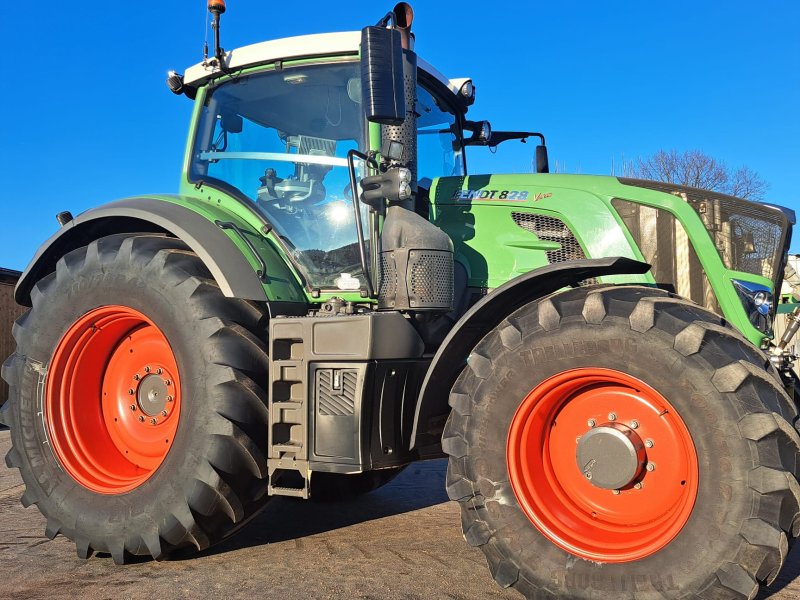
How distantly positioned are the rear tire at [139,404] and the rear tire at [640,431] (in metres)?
1.10

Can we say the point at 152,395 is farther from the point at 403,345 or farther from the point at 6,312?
the point at 6,312

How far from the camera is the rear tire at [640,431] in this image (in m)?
2.59

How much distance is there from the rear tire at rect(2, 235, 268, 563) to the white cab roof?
3.81 feet

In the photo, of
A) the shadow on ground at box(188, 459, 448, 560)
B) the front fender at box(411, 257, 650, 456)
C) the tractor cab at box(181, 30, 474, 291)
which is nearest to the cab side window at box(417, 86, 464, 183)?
the tractor cab at box(181, 30, 474, 291)

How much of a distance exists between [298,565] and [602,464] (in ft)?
5.22

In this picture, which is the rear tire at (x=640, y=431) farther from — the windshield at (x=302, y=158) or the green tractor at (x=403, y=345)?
the windshield at (x=302, y=158)

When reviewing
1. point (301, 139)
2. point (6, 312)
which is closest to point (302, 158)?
point (301, 139)

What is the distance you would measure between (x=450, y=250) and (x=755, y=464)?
170cm

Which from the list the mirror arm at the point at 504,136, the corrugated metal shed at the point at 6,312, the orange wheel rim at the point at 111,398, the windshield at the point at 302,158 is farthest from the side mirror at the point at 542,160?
the corrugated metal shed at the point at 6,312

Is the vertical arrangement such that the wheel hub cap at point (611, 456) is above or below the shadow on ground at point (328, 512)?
above

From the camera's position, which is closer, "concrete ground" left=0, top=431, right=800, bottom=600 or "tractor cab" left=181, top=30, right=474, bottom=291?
"concrete ground" left=0, top=431, right=800, bottom=600

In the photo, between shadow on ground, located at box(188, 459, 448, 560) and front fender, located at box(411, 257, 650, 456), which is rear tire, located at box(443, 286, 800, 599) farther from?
shadow on ground, located at box(188, 459, 448, 560)

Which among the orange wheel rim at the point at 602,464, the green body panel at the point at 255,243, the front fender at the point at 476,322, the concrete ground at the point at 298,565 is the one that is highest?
the green body panel at the point at 255,243

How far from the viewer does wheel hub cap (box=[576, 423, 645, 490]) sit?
293 centimetres
